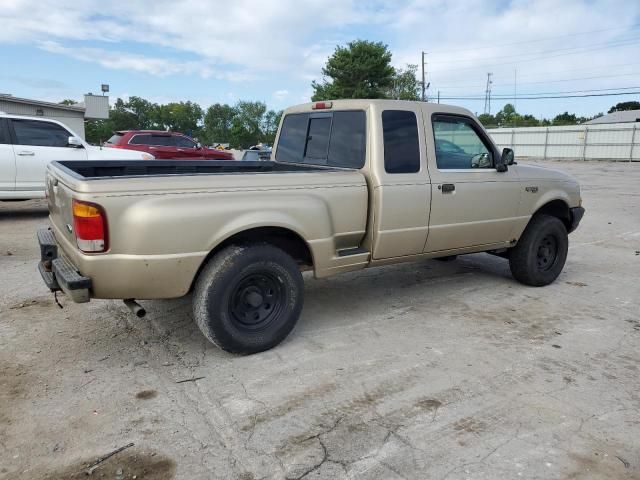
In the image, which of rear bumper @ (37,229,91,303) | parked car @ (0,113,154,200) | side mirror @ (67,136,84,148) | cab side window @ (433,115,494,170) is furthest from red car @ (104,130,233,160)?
cab side window @ (433,115,494,170)

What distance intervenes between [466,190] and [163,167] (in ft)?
9.69

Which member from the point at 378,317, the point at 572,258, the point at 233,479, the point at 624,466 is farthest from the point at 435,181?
the point at 572,258

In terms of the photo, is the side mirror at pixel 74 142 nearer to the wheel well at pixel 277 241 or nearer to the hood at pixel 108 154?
the hood at pixel 108 154

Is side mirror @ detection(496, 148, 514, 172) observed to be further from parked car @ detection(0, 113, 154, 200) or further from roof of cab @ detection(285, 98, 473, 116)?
parked car @ detection(0, 113, 154, 200)

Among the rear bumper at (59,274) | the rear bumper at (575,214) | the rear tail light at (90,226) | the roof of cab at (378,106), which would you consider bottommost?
the rear bumper at (59,274)

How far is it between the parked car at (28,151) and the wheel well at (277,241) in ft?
22.9

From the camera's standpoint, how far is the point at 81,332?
166 inches

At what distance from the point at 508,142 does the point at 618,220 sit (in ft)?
116

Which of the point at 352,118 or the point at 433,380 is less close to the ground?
the point at 352,118

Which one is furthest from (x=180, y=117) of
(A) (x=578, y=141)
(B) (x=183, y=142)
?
(B) (x=183, y=142)

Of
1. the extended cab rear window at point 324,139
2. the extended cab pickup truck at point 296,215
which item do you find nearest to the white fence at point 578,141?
the extended cab pickup truck at point 296,215

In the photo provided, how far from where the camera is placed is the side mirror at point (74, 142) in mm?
9500

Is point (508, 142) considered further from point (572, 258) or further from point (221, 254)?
point (221, 254)

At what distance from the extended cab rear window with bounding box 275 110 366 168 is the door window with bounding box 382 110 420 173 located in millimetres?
207
